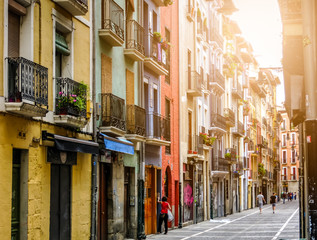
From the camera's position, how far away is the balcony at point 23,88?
12664 mm

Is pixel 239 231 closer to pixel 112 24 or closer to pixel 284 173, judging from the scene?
pixel 112 24

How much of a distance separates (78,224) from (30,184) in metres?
4.15

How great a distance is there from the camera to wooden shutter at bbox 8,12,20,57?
13.6 metres

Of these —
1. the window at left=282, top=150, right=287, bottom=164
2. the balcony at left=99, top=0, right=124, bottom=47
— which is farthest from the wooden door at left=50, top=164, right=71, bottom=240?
the window at left=282, top=150, right=287, bottom=164

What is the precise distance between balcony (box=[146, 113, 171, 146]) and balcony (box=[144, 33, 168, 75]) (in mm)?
2080

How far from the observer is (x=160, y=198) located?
29219 millimetres

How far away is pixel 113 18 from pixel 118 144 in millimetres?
4408

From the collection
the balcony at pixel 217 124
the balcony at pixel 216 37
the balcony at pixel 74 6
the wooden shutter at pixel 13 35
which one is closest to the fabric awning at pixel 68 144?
the wooden shutter at pixel 13 35

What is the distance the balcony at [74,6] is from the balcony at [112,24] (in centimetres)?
282

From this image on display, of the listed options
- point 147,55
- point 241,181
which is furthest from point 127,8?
point 241,181

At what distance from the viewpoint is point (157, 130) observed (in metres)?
27.1

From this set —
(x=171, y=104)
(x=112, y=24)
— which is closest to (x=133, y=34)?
(x=112, y=24)

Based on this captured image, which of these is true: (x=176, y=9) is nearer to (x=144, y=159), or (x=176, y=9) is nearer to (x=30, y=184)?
(x=144, y=159)

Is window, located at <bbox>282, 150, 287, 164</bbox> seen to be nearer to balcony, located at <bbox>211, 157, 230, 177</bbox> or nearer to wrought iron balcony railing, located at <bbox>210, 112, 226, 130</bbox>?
balcony, located at <bbox>211, 157, 230, 177</bbox>
